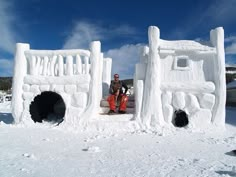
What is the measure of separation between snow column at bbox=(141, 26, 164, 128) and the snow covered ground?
68cm

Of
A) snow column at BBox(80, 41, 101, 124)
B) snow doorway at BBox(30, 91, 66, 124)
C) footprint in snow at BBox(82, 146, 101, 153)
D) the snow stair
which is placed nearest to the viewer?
footprint in snow at BBox(82, 146, 101, 153)

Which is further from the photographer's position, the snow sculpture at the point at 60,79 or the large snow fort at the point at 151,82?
the snow sculpture at the point at 60,79

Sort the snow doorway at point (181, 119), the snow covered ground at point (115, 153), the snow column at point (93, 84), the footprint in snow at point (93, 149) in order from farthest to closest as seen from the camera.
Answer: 1. the snow doorway at point (181, 119)
2. the snow column at point (93, 84)
3. the footprint in snow at point (93, 149)
4. the snow covered ground at point (115, 153)

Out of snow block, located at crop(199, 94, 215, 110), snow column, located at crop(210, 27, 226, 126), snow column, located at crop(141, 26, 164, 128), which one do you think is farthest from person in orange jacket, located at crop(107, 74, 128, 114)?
snow column, located at crop(210, 27, 226, 126)

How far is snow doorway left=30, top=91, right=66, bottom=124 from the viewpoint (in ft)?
33.0

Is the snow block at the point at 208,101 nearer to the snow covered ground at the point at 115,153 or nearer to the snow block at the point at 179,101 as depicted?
the snow block at the point at 179,101

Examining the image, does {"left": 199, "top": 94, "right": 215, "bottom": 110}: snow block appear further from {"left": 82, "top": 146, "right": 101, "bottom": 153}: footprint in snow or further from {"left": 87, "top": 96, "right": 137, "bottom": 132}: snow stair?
{"left": 82, "top": 146, "right": 101, "bottom": 153}: footprint in snow

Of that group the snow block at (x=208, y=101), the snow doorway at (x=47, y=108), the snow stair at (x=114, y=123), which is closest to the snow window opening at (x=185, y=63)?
the snow block at (x=208, y=101)

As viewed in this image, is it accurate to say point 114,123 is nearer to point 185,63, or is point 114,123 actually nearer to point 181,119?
point 181,119

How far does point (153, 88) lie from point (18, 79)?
4218 millimetres

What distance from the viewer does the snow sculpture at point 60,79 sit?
9062mm

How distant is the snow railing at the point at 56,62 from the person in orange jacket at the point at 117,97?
105 centimetres

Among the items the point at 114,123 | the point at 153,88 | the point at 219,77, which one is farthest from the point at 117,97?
the point at 219,77

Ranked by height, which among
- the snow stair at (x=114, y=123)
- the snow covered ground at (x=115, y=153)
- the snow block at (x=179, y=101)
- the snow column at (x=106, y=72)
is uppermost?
the snow column at (x=106, y=72)
